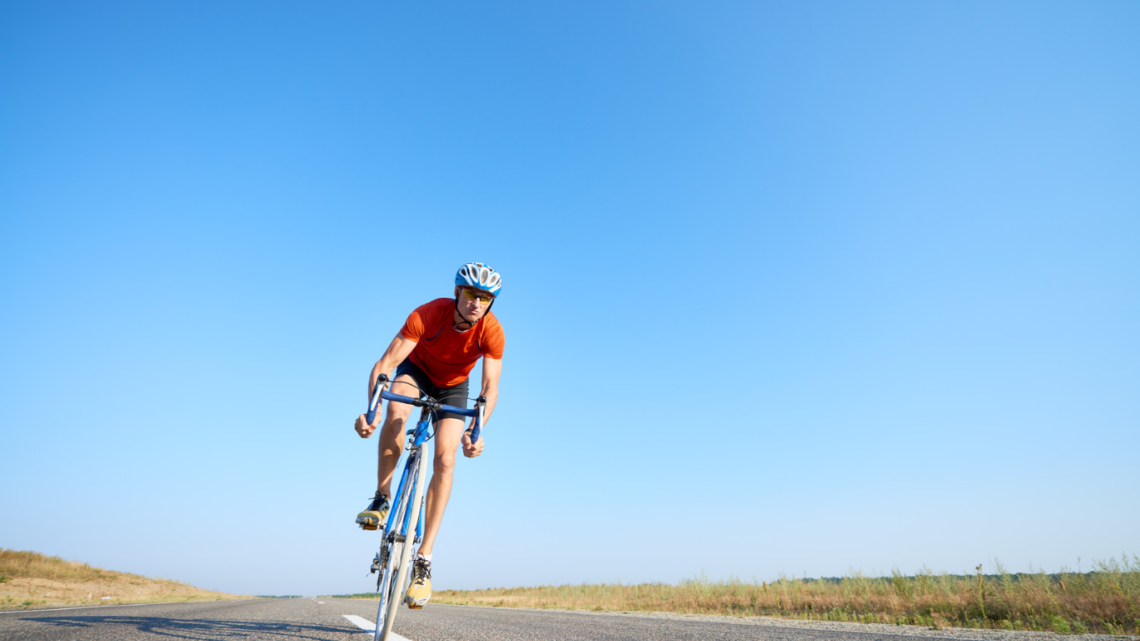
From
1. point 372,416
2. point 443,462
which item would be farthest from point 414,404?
point 443,462

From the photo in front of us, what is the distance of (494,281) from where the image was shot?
14.9 ft

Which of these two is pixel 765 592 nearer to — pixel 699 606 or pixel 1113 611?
pixel 699 606

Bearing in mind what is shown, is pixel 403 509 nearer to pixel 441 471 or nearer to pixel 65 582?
pixel 441 471

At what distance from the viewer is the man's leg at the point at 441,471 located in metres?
4.55

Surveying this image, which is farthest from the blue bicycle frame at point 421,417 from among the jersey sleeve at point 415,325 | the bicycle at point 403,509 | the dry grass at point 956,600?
the dry grass at point 956,600

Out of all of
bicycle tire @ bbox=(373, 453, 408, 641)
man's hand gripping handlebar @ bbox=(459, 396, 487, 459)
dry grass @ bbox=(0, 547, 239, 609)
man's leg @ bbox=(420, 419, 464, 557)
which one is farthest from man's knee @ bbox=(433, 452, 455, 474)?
dry grass @ bbox=(0, 547, 239, 609)

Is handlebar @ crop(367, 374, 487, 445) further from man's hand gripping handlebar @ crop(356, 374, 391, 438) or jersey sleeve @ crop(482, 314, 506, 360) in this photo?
jersey sleeve @ crop(482, 314, 506, 360)

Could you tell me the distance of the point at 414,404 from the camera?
422 cm

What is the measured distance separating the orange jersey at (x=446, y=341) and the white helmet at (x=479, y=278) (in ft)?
1.30

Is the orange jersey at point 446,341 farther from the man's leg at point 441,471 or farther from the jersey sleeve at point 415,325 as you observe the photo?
the man's leg at point 441,471

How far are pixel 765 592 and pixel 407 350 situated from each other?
627 inches

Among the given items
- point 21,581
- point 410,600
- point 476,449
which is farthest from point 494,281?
point 21,581

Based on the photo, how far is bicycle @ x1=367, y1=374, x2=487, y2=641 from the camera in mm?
3957

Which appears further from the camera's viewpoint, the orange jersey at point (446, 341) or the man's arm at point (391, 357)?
the orange jersey at point (446, 341)
